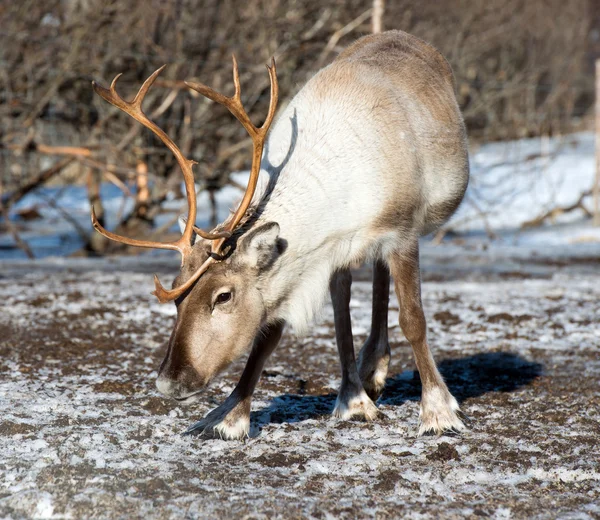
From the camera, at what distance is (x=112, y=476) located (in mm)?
3029

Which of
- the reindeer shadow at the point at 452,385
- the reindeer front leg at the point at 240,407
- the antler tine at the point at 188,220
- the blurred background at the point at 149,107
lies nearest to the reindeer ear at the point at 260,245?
the antler tine at the point at 188,220

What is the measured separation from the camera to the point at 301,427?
12.2 feet

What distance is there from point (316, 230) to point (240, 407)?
817mm

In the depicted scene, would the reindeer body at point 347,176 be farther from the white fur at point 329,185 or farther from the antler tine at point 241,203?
the antler tine at point 241,203

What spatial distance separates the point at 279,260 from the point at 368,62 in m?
1.35

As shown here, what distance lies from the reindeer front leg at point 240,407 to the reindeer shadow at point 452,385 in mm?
112

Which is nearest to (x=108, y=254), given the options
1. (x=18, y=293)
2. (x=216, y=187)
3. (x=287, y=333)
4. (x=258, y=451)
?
(x=216, y=187)

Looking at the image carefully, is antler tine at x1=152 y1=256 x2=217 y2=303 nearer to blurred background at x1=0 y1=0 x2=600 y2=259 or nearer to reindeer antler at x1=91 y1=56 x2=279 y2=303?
reindeer antler at x1=91 y1=56 x2=279 y2=303

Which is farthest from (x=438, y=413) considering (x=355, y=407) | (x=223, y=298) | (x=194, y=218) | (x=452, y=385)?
(x=194, y=218)

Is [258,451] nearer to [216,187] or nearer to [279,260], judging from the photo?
[279,260]

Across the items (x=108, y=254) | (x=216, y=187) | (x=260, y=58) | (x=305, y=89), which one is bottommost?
(x=108, y=254)

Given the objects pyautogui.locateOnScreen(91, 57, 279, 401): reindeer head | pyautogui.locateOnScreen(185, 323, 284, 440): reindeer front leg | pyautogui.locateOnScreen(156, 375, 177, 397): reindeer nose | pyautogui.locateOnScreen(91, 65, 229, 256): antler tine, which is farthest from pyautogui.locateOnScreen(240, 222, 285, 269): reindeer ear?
pyautogui.locateOnScreen(156, 375, 177, 397): reindeer nose

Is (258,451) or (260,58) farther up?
(260,58)

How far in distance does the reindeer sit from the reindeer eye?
0.06 feet
